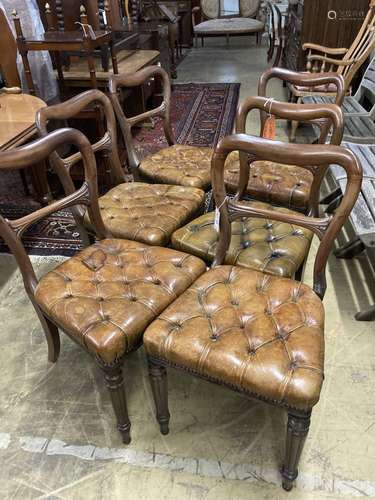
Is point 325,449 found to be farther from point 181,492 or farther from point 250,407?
point 181,492

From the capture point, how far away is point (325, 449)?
1375mm

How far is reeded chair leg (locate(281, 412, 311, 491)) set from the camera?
108cm

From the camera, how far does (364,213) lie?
1.84 metres

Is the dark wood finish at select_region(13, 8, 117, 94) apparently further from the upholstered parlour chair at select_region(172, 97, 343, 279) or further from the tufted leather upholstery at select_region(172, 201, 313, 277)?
the tufted leather upholstery at select_region(172, 201, 313, 277)

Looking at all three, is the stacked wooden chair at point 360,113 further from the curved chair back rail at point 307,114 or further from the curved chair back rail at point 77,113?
the curved chair back rail at point 77,113

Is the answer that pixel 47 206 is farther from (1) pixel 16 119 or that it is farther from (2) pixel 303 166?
(1) pixel 16 119

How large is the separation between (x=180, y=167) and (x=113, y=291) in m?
0.99

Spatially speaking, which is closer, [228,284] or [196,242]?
[228,284]

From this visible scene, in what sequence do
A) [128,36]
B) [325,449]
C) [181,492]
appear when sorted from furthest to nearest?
[128,36], [325,449], [181,492]

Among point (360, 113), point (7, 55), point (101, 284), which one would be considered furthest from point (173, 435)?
point (7, 55)

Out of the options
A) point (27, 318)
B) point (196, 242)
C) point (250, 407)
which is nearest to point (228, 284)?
point (196, 242)

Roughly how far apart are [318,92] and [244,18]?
5.37m

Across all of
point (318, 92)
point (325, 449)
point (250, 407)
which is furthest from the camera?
point (318, 92)

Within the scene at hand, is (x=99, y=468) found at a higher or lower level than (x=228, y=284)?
lower
